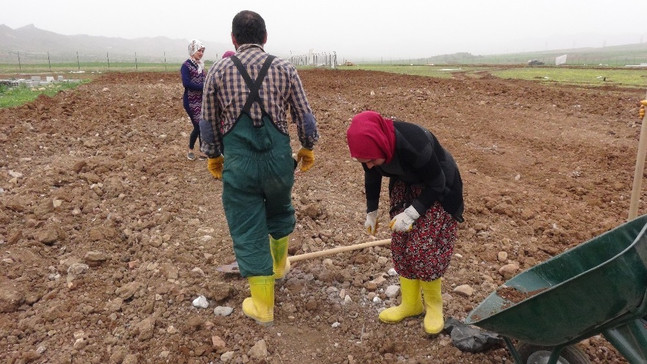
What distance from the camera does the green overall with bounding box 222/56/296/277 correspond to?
7.99 ft

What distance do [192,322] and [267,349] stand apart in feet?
1.66

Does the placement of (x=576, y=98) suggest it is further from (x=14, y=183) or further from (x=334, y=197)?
(x=14, y=183)

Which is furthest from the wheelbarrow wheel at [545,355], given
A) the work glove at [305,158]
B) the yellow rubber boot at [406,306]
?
the work glove at [305,158]

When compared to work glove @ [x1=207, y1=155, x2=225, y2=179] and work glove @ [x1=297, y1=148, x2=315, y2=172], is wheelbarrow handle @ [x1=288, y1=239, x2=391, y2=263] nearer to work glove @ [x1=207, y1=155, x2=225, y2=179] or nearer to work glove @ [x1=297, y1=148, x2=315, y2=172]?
work glove @ [x1=297, y1=148, x2=315, y2=172]

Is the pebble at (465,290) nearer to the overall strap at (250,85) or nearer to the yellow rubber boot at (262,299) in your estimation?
the yellow rubber boot at (262,299)

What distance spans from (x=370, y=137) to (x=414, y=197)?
57 centimetres

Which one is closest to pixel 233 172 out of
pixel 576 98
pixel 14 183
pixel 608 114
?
pixel 14 183

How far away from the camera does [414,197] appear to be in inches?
98.5

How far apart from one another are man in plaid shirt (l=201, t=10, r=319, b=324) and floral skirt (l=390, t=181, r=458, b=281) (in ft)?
2.14

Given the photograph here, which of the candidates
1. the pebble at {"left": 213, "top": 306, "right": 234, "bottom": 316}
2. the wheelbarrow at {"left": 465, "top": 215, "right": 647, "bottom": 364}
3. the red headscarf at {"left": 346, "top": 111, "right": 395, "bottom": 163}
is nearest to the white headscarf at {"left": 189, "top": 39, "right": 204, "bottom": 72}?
the pebble at {"left": 213, "top": 306, "right": 234, "bottom": 316}

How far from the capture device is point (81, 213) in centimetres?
438

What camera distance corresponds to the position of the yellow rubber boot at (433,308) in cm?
265

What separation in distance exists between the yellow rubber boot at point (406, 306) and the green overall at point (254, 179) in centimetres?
77

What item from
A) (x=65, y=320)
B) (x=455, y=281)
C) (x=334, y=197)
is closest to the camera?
(x=65, y=320)
